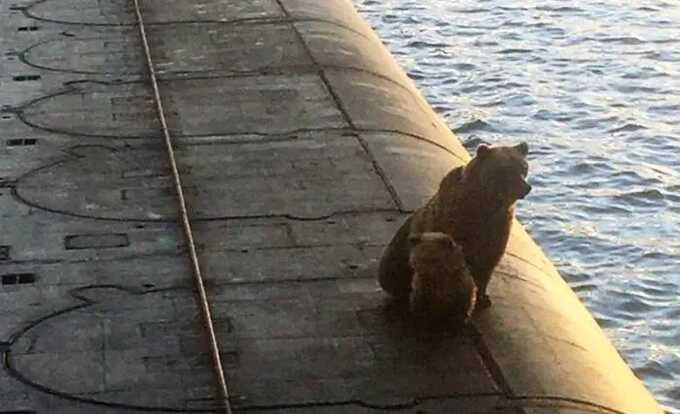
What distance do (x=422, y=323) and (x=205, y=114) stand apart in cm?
635

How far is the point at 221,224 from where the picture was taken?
13.0m

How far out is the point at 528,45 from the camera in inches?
1051

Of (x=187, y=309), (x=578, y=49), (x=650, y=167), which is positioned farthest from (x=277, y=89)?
(x=578, y=49)

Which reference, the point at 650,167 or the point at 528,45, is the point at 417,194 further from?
the point at 528,45

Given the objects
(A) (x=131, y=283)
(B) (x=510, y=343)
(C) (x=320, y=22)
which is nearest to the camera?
(B) (x=510, y=343)

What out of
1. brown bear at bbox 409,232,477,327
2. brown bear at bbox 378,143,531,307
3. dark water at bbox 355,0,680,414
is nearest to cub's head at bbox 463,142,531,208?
brown bear at bbox 378,143,531,307

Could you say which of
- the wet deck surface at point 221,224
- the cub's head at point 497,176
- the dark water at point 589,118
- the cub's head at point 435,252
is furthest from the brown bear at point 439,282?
the dark water at point 589,118

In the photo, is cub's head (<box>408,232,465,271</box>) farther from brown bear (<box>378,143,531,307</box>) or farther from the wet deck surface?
the wet deck surface

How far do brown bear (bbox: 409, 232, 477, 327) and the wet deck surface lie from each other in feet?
0.50

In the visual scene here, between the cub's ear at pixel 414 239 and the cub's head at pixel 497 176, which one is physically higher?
the cub's head at pixel 497 176

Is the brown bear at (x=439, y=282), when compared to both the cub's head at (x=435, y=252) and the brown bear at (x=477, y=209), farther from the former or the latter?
the brown bear at (x=477, y=209)

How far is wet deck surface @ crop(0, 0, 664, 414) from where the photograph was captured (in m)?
9.99

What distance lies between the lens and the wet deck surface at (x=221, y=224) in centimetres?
999

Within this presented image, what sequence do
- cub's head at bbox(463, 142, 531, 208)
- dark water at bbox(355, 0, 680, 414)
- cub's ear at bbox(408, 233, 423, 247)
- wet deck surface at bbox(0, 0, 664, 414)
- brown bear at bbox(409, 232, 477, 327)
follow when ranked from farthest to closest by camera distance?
dark water at bbox(355, 0, 680, 414) < cub's head at bbox(463, 142, 531, 208) < cub's ear at bbox(408, 233, 423, 247) < brown bear at bbox(409, 232, 477, 327) < wet deck surface at bbox(0, 0, 664, 414)
